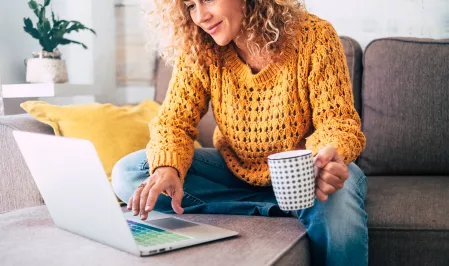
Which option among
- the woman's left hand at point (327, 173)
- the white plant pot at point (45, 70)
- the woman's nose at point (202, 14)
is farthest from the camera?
the white plant pot at point (45, 70)

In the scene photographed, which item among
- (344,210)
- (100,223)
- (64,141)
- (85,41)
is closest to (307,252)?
(344,210)

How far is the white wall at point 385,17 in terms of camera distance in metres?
1.96

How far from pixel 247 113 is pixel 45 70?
1.09 metres

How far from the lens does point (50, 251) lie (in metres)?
0.92

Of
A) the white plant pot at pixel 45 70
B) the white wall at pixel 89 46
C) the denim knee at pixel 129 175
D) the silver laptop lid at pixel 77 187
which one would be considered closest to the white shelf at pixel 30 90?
the white plant pot at pixel 45 70

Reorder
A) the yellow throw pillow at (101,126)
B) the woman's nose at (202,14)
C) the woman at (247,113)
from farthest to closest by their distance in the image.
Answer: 1. the yellow throw pillow at (101,126)
2. the woman's nose at (202,14)
3. the woman at (247,113)

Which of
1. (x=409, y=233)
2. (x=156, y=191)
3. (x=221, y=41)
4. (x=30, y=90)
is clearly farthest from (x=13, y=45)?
(x=409, y=233)

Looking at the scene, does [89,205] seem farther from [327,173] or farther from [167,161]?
[327,173]

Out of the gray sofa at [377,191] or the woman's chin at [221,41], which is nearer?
the gray sofa at [377,191]

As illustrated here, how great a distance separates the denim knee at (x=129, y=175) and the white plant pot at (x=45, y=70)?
868 mm

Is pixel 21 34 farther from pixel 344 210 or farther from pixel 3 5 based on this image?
pixel 344 210

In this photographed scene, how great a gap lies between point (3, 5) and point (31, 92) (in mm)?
450

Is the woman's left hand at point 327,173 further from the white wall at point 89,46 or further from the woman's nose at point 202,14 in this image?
the white wall at point 89,46

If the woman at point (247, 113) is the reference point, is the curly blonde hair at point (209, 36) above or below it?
above
